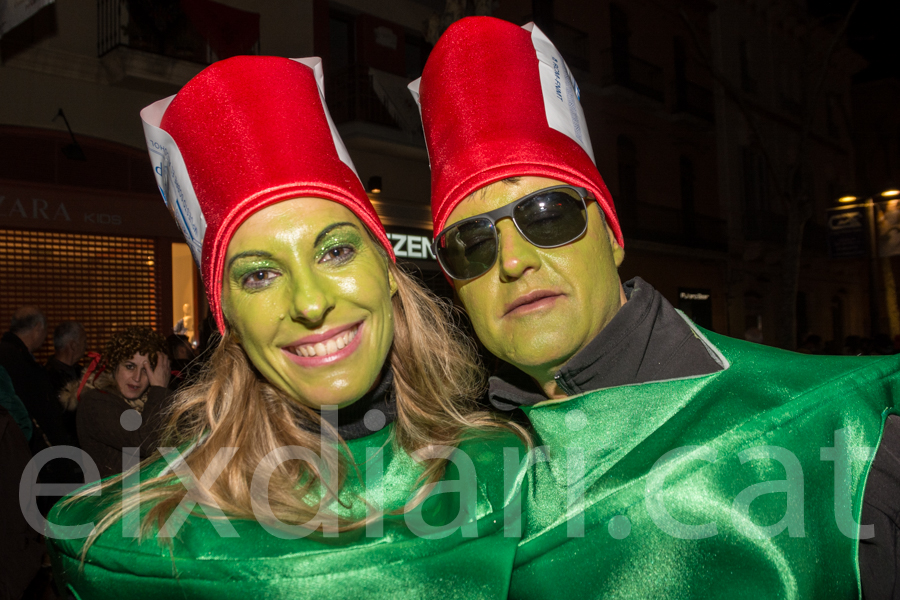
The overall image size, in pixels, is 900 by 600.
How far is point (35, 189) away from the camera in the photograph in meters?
8.55

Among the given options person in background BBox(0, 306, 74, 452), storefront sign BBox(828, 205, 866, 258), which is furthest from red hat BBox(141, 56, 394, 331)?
storefront sign BBox(828, 205, 866, 258)

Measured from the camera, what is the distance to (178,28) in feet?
31.8

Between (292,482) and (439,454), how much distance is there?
41cm

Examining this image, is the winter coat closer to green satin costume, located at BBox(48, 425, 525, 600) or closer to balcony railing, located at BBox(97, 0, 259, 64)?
green satin costume, located at BBox(48, 425, 525, 600)

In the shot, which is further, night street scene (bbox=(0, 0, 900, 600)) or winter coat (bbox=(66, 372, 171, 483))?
winter coat (bbox=(66, 372, 171, 483))

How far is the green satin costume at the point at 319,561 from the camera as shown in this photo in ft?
4.89

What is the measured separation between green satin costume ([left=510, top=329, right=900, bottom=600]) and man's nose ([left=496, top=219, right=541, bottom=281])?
510mm

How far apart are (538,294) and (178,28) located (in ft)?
31.3

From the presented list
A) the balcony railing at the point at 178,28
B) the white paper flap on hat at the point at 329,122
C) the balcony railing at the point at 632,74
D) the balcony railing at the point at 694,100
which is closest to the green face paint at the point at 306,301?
the white paper flap on hat at the point at 329,122

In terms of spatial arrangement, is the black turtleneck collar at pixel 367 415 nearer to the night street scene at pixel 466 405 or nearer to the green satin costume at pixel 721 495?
the night street scene at pixel 466 405

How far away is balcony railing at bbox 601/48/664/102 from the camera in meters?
17.0

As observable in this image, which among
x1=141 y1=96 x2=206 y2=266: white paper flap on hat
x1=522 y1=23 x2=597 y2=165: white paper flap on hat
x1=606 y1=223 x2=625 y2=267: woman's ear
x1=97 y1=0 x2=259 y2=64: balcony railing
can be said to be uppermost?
x1=97 y1=0 x2=259 y2=64: balcony railing

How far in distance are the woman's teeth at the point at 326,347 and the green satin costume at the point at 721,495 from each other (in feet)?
2.11

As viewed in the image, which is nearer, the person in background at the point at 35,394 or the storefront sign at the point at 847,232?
the person in background at the point at 35,394
